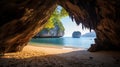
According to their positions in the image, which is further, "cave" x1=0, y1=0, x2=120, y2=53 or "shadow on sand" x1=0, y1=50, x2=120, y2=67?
"shadow on sand" x1=0, y1=50, x2=120, y2=67

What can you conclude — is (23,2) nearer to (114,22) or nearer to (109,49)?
(114,22)

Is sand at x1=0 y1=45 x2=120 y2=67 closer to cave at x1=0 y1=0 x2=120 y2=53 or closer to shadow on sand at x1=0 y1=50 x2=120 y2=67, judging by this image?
shadow on sand at x1=0 y1=50 x2=120 y2=67

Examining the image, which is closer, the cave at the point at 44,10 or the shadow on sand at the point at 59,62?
the cave at the point at 44,10

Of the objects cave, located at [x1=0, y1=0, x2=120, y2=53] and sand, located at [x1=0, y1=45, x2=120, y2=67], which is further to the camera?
sand, located at [x1=0, y1=45, x2=120, y2=67]

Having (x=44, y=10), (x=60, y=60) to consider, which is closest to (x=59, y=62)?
A: (x=60, y=60)

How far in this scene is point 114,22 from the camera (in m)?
9.34

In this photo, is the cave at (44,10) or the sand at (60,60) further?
the sand at (60,60)

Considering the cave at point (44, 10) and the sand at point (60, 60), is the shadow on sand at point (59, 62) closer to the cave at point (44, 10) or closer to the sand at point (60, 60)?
the sand at point (60, 60)

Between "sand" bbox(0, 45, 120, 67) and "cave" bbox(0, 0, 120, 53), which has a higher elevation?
"cave" bbox(0, 0, 120, 53)

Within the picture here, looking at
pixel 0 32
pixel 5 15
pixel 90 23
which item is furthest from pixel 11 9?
pixel 90 23

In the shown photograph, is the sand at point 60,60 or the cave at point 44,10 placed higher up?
the cave at point 44,10

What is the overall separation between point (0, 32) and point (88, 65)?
4.98m

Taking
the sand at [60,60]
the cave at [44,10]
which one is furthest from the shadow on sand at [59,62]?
the cave at [44,10]

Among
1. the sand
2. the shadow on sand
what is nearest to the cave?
the sand
